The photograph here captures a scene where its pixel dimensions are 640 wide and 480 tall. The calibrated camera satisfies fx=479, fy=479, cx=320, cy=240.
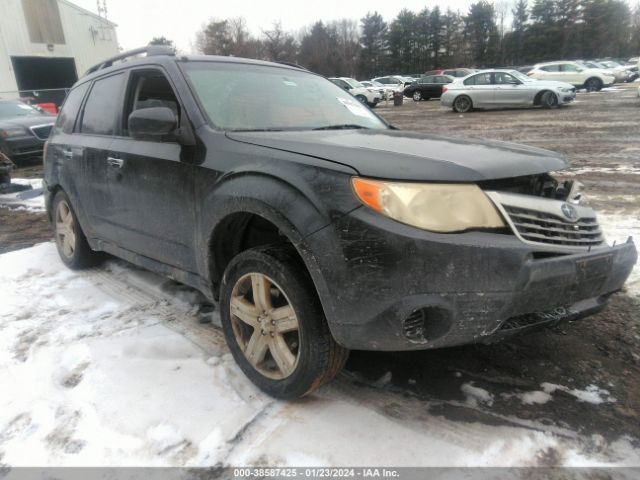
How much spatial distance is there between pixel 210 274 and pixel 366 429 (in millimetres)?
1168

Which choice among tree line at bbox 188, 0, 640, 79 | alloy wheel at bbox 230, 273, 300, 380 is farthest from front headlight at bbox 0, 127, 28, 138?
tree line at bbox 188, 0, 640, 79

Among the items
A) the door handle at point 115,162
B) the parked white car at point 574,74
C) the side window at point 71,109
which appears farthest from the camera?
the parked white car at point 574,74

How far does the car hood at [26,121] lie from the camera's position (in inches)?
436

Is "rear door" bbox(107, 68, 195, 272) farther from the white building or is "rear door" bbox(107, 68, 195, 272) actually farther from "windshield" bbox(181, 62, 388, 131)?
the white building

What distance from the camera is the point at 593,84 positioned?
2655cm

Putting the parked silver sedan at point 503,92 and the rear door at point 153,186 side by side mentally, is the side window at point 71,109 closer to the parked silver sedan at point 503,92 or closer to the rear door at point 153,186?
the rear door at point 153,186

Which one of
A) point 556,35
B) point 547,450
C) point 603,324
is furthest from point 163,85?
point 556,35

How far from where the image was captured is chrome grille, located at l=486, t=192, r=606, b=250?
194 centimetres

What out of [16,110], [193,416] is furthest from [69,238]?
[16,110]

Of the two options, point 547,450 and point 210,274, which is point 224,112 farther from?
point 547,450

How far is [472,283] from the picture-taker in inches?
72.3

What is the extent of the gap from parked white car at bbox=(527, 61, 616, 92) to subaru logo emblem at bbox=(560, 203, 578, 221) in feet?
83.2

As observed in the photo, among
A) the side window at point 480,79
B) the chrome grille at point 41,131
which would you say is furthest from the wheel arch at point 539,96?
the chrome grille at point 41,131

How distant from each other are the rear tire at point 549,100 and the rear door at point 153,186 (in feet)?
58.2
